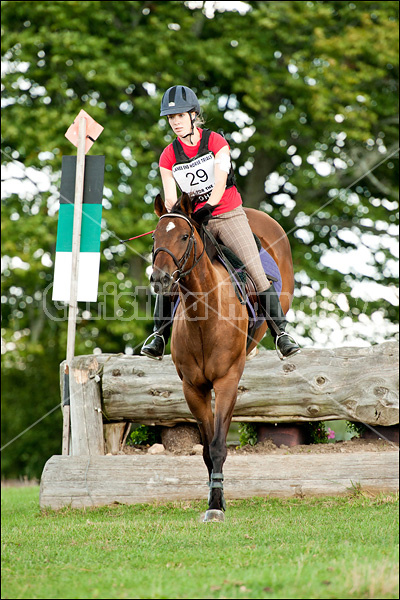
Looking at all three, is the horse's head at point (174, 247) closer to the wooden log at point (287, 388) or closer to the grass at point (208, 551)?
the grass at point (208, 551)

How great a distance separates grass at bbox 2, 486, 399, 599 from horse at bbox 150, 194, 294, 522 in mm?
665

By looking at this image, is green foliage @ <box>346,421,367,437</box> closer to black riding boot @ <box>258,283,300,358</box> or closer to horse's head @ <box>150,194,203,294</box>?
black riding boot @ <box>258,283,300,358</box>

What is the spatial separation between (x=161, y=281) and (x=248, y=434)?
11.9ft

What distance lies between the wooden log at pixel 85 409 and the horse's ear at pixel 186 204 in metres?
2.79

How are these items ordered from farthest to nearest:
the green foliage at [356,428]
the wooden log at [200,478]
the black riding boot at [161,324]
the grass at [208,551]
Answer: the green foliage at [356,428]
the wooden log at [200,478]
the black riding boot at [161,324]
the grass at [208,551]

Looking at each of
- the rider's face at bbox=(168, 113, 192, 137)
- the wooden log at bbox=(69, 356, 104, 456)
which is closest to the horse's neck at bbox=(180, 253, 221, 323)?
the rider's face at bbox=(168, 113, 192, 137)

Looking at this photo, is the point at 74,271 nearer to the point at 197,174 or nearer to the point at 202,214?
the point at 197,174

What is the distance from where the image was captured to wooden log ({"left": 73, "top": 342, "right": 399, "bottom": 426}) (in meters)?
7.29

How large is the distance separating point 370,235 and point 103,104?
246 inches

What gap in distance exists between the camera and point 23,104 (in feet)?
43.5

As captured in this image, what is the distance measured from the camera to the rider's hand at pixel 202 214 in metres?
5.46

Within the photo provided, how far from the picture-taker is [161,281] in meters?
4.77

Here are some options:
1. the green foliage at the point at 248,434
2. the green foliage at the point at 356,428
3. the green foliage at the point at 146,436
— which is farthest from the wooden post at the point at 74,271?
the green foliage at the point at 356,428

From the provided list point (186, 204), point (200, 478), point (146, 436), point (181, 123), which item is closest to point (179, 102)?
point (181, 123)
